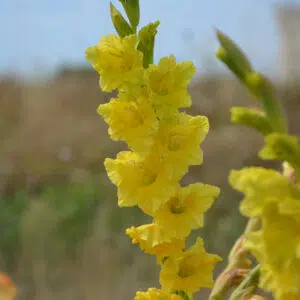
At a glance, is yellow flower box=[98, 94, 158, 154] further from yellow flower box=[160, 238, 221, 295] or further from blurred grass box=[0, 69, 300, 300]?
blurred grass box=[0, 69, 300, 300]

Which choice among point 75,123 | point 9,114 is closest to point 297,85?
point 75,123

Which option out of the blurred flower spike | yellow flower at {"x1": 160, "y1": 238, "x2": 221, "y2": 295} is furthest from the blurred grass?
yellow flower at {"x1": 160, "y1": 238, "x2": 221, "y2": 295}

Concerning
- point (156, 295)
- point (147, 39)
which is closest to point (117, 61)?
point (147, 39)

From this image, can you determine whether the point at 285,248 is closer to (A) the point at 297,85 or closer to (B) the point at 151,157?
(B) the point at 151,157

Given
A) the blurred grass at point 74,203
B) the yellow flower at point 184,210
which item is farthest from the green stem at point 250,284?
the blurred grass at point 74,203

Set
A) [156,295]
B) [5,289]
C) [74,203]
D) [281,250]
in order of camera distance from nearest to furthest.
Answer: [281,250], [156,295], [5,289], [74,203]

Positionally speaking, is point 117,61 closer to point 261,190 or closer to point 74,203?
point 261,190

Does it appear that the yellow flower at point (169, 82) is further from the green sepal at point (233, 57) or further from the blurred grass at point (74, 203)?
the blurred grass at point (74, 203)

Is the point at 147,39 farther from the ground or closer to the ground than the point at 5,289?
farther from the ground
